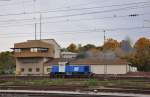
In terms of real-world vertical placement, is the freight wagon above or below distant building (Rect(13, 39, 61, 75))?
below

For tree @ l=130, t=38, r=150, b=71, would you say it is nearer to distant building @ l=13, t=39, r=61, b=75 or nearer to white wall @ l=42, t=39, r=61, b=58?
distant building @ l=13, t=39, r=61, b=75

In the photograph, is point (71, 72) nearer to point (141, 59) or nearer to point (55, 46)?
point (141, 59)

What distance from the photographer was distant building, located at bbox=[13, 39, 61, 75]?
90.4 meters

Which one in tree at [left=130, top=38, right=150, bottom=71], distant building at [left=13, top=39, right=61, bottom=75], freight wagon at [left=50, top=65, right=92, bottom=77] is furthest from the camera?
distant building at [left=13, top=39, right=61, bottom=75]

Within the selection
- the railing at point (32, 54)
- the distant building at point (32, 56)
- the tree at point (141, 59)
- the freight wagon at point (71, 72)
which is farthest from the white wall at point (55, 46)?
the freight wagon at point (71, 72)

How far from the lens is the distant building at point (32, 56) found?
3559 inches

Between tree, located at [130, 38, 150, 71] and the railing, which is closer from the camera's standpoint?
tree, located at [130, 38, 150, 71]

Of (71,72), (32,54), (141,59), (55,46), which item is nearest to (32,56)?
(32,54)

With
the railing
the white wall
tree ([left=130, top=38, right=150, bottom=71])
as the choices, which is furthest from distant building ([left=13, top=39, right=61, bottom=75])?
tree ([left=130, top=38, right=150, bottom=71])

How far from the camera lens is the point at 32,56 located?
297ft

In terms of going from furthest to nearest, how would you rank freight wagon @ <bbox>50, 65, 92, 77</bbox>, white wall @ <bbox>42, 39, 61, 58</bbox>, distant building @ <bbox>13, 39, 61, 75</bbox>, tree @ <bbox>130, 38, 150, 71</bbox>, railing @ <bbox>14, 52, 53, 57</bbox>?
white wall @ <bbox>42, 39, 61, 58</bbox>, railing @ <bbox>14, 52, 53, 57</bbox>, distant building @ <bbox>13, 39, 61, 75</bbox>, tree @ <bbox>130, 38, 150, 71</bbox>, freight wagon @ <bbox>50, 65, 92, 77</bbox>

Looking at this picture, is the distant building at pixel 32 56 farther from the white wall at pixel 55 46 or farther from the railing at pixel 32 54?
the white wall at pixel 55 46

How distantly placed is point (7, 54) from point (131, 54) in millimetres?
50341

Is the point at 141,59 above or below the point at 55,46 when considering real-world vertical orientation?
below
